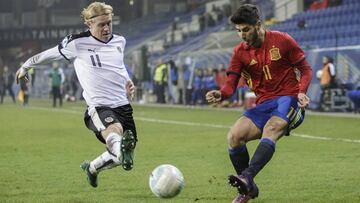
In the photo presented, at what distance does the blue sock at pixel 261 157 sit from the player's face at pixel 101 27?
222cm

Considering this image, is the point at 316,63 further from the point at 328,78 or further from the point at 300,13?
the point at 300,13

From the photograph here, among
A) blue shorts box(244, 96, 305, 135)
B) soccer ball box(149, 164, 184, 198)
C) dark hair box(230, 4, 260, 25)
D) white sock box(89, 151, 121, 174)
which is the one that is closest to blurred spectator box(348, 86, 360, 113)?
white sock box(89, 151, 121, 174)

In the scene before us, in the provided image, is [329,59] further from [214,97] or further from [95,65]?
[214,97]

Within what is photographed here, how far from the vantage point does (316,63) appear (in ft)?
99.1

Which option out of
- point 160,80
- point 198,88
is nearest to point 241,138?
point 198,88

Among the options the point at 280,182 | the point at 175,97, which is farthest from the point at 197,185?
the point at 175,97

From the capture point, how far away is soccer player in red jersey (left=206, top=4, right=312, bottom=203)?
8.83m

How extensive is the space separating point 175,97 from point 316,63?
13.5 meters

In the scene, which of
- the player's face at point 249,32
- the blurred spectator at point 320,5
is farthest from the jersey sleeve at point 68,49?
the blurred spectator at point 320,5

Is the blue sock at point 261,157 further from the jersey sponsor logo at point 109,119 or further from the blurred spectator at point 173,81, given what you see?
the blurred spectator at point 173,81

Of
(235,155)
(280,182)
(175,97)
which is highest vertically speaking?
(235,155)

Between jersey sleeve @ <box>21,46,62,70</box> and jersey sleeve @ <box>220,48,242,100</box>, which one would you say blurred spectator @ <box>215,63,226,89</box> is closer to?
jersey sleeve @ <box>21,46,62,70</box>

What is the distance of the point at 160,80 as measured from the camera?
4194cm

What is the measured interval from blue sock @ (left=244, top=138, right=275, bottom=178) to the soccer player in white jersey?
5.47ft
